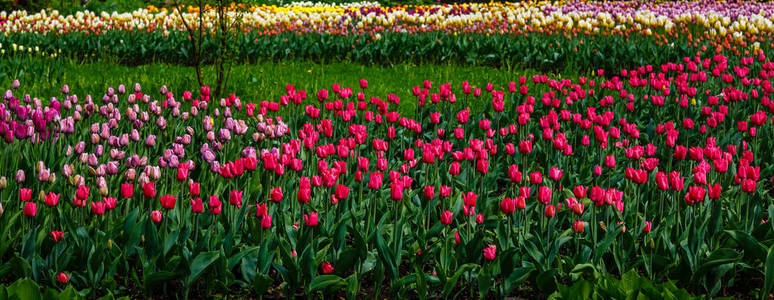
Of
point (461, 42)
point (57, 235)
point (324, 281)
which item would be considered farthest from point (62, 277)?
point (461, 42)

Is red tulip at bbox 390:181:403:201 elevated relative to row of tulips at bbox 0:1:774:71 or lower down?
elevated

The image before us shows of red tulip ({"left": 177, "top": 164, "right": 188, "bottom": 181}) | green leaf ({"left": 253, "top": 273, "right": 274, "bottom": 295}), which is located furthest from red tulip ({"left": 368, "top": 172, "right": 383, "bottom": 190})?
red tulip ({"left": 177, "top": 164, "right": 188, "bottom": 181})

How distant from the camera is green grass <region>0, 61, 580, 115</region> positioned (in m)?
7.39

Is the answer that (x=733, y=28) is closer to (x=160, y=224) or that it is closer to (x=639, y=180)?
(x=639, y=180)

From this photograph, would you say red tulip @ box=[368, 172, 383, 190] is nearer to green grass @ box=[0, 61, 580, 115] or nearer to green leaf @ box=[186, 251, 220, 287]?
green leaf @ box=[186, 251, 220, 287]

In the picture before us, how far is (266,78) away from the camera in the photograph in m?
8.46

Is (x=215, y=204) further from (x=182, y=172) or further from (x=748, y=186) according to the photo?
(x=748, y=186)

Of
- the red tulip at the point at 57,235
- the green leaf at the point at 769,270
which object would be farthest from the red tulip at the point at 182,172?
the green leaf at the point at 769,270

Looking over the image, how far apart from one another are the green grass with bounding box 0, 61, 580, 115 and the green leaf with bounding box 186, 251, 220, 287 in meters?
4.26

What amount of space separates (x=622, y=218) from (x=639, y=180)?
0.18 meters

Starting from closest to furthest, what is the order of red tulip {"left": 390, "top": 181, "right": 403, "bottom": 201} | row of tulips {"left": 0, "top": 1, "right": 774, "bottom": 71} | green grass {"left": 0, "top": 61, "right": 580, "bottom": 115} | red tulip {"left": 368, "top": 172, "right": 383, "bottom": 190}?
red tulip {"left": 390, "top": 181, "right": 403, "bottom": 201} < red tulip {"left": 368, "top": 172, "right": 383, "bottom": 190} < green grass {"left": 0, "top": 61, "right": 580, "bottom": 115} < row of tulips {"left": 0, "top": 1, "right": 774, "bottom": 71}

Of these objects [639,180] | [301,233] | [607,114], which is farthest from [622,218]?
[607,114]

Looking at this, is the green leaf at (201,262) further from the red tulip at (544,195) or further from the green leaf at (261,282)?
the red tulip at (544,195)

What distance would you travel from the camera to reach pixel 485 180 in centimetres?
421
